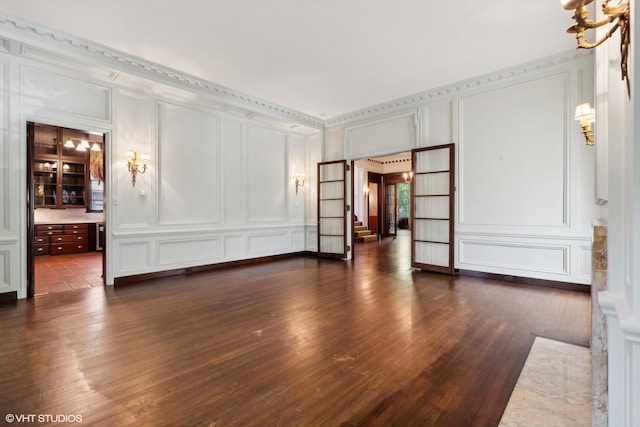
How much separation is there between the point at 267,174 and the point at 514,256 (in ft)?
16.6

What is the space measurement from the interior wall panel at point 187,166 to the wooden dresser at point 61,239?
14.8 ft

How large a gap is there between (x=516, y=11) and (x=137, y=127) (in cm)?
552

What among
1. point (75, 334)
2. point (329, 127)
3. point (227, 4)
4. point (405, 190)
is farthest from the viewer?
point (405, 190)

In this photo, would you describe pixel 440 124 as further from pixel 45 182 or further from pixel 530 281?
pixel 45 182

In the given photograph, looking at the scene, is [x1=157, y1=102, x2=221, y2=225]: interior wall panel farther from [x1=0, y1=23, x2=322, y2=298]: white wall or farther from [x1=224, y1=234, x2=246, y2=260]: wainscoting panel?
[x1=224, y1=234, x2=246, y2=260]: wainscoting panel

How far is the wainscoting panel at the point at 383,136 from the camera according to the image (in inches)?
240

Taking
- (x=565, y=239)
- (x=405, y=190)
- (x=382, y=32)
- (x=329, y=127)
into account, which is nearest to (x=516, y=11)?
(x=382, y=32)

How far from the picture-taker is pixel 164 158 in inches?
213

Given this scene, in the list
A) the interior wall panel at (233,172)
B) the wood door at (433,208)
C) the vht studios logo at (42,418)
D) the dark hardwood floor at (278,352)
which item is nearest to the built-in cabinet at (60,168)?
the interior wall panel at (233,172)

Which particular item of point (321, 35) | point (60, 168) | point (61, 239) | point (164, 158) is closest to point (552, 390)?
point (321, 35)

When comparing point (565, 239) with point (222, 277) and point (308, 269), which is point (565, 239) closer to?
point (308, 269)

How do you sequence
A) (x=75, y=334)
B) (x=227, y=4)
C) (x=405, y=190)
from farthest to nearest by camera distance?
(x=405, y=190) < (x=227, y=4) < (x=75, y=334)

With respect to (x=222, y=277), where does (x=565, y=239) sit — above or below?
above

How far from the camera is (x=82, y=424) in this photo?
166 cm
